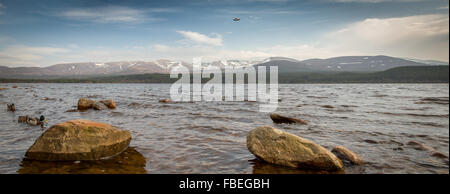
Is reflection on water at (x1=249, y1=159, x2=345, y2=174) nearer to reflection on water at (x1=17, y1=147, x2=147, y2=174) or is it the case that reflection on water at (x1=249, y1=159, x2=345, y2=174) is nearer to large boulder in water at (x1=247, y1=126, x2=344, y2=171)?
large boulder in water at (x1=247, y1=126, x2=344, y2=171)

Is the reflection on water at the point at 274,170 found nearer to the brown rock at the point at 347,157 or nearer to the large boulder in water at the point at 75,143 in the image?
the brown rock at the point at 347,157

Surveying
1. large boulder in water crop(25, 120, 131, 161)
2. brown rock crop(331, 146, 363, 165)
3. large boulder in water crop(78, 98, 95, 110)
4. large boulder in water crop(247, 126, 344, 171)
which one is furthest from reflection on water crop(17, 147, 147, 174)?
large boulder in water crop(78, 98, 95, 110)

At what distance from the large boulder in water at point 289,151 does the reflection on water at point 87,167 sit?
12.6 feet

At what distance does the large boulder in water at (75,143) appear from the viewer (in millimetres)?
7195

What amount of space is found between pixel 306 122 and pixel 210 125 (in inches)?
260

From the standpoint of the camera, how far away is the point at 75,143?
7.35m

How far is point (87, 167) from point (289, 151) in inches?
249

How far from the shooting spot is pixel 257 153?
760 cm

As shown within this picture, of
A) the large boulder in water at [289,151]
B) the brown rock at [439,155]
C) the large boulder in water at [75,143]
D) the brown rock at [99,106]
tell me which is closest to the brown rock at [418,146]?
the brown rock at [439,155]

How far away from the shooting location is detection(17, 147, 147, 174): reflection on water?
21.2 ft

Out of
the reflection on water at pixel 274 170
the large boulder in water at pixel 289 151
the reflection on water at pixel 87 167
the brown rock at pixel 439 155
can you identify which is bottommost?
the brown rock at pixel 439 155

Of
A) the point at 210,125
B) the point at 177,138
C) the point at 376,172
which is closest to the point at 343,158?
the point at 376,172

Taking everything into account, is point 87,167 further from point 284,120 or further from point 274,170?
point 284,120

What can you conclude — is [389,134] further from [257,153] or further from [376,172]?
[257,153]
